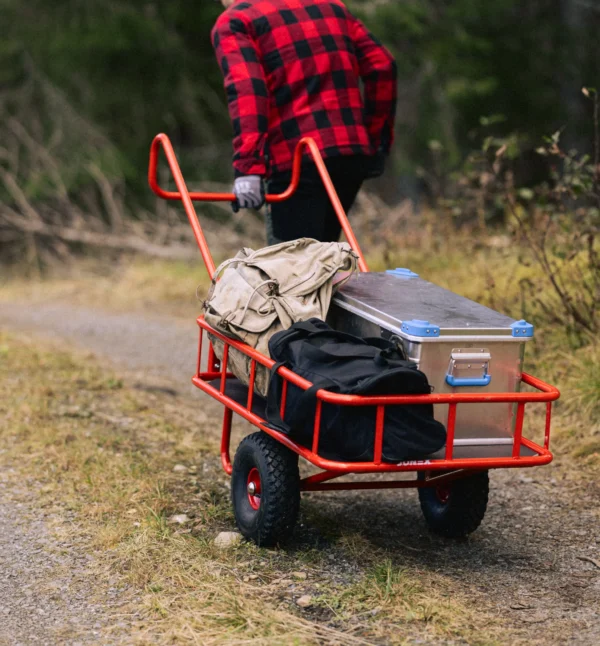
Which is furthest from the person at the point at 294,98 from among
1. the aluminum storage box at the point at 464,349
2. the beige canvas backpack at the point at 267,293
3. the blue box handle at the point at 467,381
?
the blue box handle at the point at 467,381

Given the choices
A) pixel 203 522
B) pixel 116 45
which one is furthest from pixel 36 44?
pixel 203 522

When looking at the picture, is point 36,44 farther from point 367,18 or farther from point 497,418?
point 497,418

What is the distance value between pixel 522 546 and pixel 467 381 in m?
0.95

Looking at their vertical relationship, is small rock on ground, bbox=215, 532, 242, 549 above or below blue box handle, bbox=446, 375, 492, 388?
below

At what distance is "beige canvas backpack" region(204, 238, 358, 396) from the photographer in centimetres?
331

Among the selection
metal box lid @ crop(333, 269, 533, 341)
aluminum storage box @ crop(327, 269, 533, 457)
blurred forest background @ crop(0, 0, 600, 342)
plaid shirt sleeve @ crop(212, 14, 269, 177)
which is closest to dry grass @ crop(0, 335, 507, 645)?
aluminum storage box @ crop(327, 269, 533, 457)

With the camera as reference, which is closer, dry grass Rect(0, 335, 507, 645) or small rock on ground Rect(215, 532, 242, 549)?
dry grass Rect(0, 335, 507, 645)

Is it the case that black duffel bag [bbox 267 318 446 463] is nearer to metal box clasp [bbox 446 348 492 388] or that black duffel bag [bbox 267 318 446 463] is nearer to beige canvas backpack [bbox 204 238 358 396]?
metal box clasp [bbox 446 348 492 388]

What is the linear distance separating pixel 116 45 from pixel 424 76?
386 centimetres

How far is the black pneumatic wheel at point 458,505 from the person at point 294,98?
1.40 m

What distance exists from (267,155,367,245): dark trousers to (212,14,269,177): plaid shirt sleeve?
270mm

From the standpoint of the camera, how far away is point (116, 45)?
469 inches

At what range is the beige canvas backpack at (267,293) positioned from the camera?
10.9ft

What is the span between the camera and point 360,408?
2.93 meters
